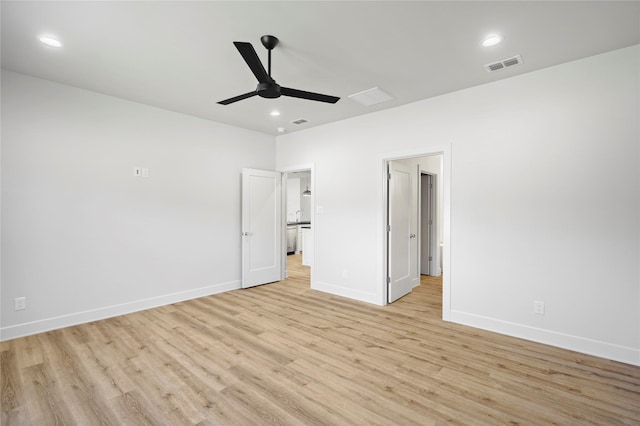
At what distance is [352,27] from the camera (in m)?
2.40

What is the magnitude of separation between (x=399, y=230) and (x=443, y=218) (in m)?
1.04

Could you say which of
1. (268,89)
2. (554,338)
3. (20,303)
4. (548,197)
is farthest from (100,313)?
(548,197)

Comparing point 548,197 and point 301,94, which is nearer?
point 301,94

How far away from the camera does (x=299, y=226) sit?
9.30 m

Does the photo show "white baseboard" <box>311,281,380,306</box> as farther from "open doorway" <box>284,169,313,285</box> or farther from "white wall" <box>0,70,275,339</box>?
"white wall" <box>0,70,275,339</box>

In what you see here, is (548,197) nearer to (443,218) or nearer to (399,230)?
(443,218)

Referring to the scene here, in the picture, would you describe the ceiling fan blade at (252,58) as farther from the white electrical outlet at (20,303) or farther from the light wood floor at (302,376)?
the white electrical outlet at (20,303)

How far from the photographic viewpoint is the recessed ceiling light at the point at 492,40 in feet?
8.22

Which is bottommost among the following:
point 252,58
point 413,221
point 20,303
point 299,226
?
point 20,303

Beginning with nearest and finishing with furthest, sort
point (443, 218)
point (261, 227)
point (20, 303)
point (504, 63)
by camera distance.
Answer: point (504, 63), point (20, 303), point (443, 218), point (261, 227)

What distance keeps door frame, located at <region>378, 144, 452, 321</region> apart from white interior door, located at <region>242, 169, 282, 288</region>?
7.44ft

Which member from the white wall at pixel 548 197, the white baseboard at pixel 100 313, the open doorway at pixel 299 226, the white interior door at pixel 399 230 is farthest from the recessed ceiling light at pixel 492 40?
the white baseboard at pixel 100 313

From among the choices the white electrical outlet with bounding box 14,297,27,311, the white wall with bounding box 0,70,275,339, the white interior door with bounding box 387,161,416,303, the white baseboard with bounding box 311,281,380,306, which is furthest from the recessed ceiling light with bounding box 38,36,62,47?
the white baseboard with bounding box 311,281,380,306

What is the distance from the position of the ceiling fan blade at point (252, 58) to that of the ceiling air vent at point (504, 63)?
2.27 metres
